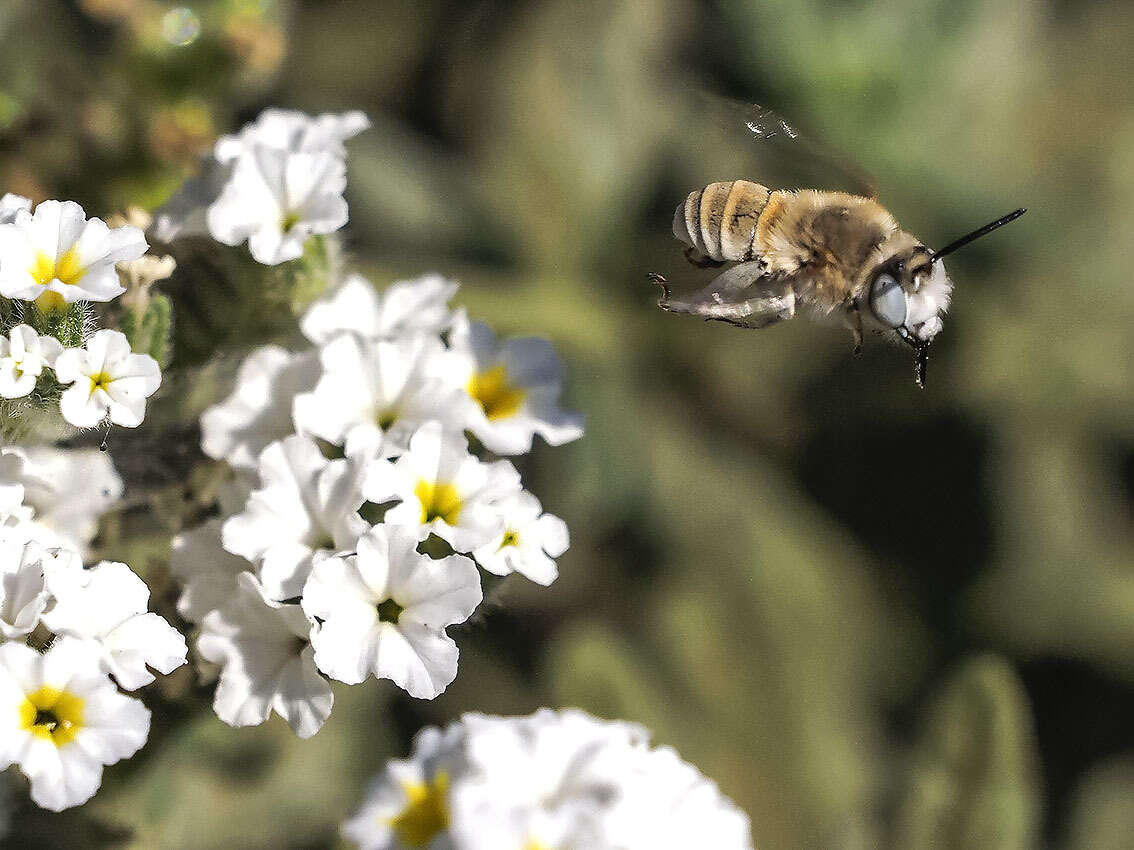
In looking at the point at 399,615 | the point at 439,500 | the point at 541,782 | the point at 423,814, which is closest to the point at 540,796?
the point at 541,782

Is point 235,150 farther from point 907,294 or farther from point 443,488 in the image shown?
point 907,294

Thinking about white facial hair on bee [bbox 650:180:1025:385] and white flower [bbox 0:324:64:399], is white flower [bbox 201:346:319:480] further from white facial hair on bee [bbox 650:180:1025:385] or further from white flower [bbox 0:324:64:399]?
white facial hair on bee [bbox 650:180:1025:385]

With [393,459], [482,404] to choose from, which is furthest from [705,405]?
[393,459]

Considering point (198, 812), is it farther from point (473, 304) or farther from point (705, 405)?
point (705, 405)

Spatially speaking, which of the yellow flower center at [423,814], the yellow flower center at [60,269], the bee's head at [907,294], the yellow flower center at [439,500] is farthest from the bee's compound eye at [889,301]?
the yellow flower center at [60,269]

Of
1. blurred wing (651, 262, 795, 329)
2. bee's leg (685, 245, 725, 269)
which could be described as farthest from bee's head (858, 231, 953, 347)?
bee's leg (685, 245, 725, 269)

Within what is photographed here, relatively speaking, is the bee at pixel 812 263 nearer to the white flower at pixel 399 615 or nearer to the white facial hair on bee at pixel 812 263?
the white facial hair on bee at pixel 812 263
